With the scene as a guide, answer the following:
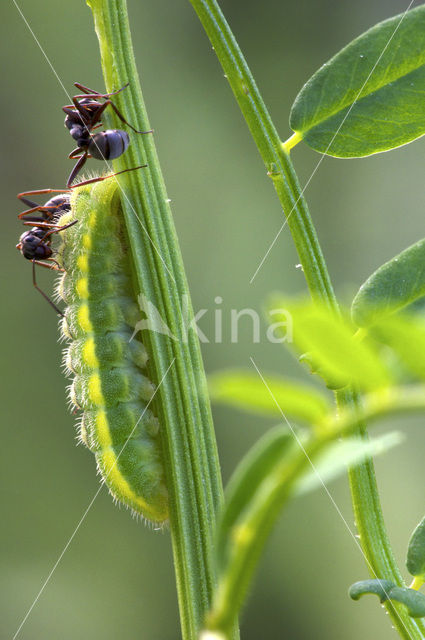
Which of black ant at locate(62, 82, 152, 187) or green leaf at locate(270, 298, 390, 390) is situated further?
black ant at locate(62, 82, 152, 187)

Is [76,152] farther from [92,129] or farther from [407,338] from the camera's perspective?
[407,338]

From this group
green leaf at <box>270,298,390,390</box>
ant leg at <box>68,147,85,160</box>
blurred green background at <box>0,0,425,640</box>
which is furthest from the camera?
blurred green background at <box>0,0,425,640</box>

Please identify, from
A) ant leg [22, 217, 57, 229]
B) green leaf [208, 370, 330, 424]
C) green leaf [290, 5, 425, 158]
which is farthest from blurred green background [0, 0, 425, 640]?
green leaf [208, 370, 330, 424]

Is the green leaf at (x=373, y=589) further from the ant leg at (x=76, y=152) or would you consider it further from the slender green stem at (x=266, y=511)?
the ant leg at (x=76, y=152)

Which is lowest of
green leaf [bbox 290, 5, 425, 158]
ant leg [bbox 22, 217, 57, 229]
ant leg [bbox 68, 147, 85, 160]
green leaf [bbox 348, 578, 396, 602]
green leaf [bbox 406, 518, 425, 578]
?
green leaf [bbox 406, 518, 425, 578]

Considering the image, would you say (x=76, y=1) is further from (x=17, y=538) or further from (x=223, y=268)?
(x=17, y=538)

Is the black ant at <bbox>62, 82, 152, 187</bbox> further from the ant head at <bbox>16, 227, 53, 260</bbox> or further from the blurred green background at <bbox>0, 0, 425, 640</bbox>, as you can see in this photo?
the blurred green background at <bbox>0, 0, 425, 640</bbox>
